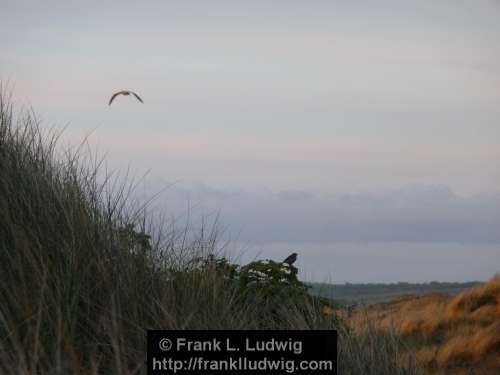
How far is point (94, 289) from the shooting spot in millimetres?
5387

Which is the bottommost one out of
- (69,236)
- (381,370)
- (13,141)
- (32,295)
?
(381,370)

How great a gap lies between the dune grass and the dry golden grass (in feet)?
2.85

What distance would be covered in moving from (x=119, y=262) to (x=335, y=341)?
1758 millimetres

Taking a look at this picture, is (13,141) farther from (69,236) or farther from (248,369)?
(248,369)

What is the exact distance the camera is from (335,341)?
592 centimetres

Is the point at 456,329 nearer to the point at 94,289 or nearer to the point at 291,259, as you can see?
the point at 291,259

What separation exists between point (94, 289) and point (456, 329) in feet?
25.8

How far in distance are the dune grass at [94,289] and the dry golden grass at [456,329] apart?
868 mm

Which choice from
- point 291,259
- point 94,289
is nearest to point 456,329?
point 291,259

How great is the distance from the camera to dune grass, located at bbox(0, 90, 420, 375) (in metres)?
4.99

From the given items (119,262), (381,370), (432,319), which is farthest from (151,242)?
(432,319)

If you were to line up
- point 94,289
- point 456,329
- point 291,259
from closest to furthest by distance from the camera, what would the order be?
point 94,289 < point 291,259 < point 456,329

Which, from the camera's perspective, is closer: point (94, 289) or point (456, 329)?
point (94, 289)

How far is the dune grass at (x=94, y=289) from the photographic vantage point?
16.4ft
